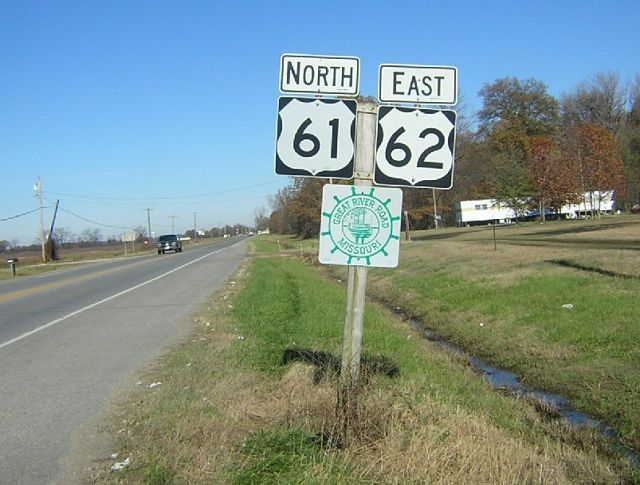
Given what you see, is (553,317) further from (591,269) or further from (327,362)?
(327,362)

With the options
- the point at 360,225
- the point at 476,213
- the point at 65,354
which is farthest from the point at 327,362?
the point at 476,213

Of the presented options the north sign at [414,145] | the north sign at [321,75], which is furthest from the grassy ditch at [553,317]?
the north sign at [321,75]

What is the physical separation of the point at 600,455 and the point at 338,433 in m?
2.62

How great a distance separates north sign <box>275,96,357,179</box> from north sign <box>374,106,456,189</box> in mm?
248

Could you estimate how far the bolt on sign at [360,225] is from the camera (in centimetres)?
464

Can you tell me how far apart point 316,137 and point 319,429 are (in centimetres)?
214

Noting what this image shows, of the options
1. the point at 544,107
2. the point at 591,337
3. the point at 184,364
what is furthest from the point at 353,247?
the point at 544,107

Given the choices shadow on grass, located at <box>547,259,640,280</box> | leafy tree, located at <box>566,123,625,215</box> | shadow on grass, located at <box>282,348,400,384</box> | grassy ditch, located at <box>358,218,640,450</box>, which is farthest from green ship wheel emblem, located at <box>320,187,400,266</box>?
leafy tree, located at <box>566,123,625,215</box>

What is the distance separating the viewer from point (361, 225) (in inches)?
184

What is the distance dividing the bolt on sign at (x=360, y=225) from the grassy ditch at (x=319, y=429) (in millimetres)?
1076

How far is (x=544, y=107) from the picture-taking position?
80000 millimetres

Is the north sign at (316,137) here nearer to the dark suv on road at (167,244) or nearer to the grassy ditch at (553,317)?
the grassy ditch at (553,317)

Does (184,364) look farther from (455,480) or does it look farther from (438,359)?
(455,480)

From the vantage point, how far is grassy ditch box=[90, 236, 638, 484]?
396cm
